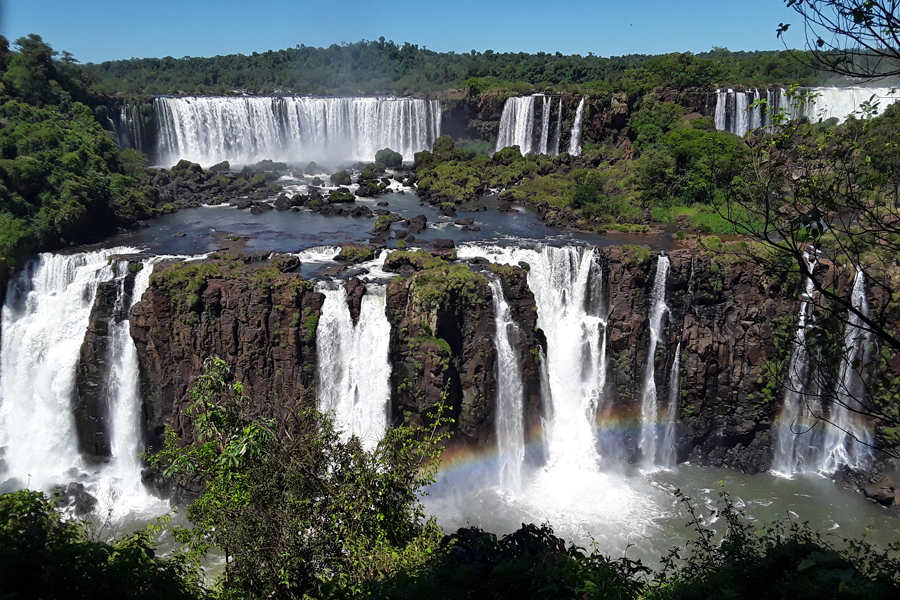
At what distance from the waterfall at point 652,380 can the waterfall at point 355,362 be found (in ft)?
28.6

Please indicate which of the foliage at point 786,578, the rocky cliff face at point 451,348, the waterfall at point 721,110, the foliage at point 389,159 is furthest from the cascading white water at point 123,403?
the waterfall at point 721,110

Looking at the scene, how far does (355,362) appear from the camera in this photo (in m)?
19.5

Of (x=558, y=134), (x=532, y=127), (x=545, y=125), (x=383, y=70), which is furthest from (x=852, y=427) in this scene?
(x=383, y=70)

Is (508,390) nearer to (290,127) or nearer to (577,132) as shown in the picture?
(577,132)

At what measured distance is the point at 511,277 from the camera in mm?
21328

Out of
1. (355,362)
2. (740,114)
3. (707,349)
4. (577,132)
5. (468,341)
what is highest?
(740,114)

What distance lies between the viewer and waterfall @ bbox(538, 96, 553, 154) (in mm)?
43594

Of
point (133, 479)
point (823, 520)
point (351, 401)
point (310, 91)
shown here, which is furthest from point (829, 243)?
point (310, 91)

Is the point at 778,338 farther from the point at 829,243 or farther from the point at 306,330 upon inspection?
the point at 306,330

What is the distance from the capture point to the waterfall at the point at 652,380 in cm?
2116

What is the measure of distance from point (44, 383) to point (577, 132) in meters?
34.6

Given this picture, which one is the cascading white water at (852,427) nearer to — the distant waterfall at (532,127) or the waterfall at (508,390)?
the waterfall at (508,390)

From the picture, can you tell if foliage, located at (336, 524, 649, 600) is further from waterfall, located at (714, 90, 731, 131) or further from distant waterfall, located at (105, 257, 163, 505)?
waterfall, located at (714, 90, 731, 131)

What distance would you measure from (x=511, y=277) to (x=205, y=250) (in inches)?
477
